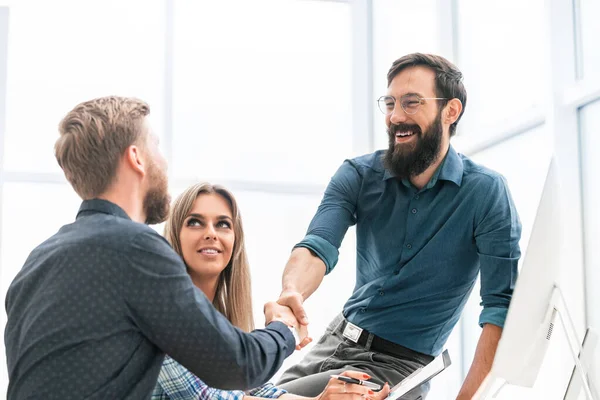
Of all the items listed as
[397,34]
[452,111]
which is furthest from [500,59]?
[452,111]

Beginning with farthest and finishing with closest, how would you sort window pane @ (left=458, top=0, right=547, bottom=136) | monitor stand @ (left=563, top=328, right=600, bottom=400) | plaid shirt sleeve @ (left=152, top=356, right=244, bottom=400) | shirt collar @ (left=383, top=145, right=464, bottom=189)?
1. window pane @ (left=458, top=0, right=547, bottom=136)
2. shirt collar @ (left=383, top=145, right=464, bottom=189)
3. plaid shirt sleeve @ (left=152, top=356, right=244, bottom=400)
4. monitor stand @ (left=563, top=328, right=600, bottom=400)

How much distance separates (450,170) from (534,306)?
959 millimetres

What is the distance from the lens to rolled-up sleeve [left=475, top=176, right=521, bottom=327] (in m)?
2.55

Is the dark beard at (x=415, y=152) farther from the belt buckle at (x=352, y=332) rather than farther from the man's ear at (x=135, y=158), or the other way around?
the man's ear at (x=135, y=158)

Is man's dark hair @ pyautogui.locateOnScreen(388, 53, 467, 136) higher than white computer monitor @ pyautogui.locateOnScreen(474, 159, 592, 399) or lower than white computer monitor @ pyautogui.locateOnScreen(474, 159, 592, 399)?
higher

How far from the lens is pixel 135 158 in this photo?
1812 millimetres

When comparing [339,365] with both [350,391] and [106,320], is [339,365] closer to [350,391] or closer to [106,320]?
[350,391]

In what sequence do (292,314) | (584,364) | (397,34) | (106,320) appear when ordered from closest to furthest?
(106,320), (584,364), (292,314), (397,34)

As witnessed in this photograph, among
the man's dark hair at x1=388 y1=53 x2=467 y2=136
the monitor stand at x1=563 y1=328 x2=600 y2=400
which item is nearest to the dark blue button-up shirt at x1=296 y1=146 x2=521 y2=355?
the man's dark hair at x1=388 y1=53 x2=467 y2=136

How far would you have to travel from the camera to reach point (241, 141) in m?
5.79

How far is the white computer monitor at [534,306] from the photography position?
1.81 m

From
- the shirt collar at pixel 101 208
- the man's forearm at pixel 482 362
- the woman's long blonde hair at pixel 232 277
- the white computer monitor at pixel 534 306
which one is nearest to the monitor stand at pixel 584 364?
the white computer monitor at pixel 534 306

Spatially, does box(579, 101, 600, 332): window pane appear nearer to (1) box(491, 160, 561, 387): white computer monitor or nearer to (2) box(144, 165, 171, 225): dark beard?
(1) box(491, 160, 561, 387): white computer monitor

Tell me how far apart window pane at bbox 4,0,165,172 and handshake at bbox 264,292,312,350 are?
11.1 feet
